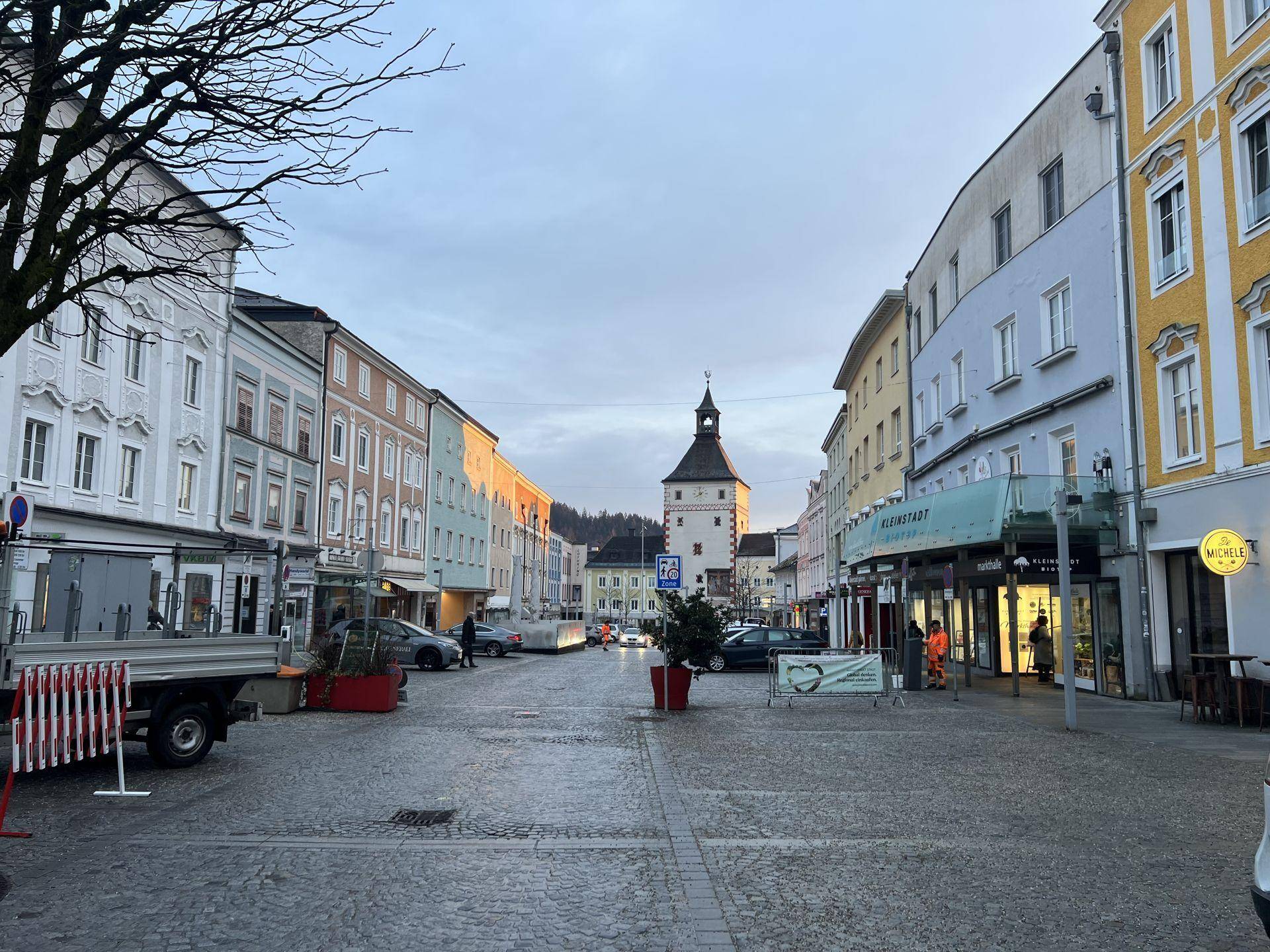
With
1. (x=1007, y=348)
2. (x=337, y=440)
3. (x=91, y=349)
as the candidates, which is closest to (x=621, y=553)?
(x=337, y=440)

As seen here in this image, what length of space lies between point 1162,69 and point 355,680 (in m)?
18.5

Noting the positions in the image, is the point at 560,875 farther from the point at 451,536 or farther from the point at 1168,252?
the point at 451,536

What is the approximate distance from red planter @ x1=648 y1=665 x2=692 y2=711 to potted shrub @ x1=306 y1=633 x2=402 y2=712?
4.49 metres

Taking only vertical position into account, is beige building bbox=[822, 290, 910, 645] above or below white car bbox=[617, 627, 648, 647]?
above

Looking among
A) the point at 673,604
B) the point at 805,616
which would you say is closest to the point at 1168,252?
the point at 673,604

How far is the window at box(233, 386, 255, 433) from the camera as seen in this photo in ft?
116

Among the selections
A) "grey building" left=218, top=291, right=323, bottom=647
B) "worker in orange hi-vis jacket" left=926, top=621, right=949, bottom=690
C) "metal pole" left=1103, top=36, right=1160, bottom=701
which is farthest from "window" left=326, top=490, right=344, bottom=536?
"metal pole" left=1103, top=36, right=1160, bottom=701

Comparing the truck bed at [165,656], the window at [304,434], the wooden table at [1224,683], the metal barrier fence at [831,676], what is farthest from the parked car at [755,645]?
the truck bed at [165,656]

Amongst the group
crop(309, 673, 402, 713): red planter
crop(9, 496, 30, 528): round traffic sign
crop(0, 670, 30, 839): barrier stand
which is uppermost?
crop(9, 496, 30, 528): round traffic sign

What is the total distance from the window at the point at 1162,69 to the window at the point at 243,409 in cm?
2840

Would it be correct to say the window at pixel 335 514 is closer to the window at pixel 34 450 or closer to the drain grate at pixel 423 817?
the window at pixel 34 450

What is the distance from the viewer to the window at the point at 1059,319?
22969 mm

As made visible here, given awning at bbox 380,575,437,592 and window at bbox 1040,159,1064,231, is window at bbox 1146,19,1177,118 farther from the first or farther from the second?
awning at bbox 380,575,437,592

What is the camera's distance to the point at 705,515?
10456 cm
